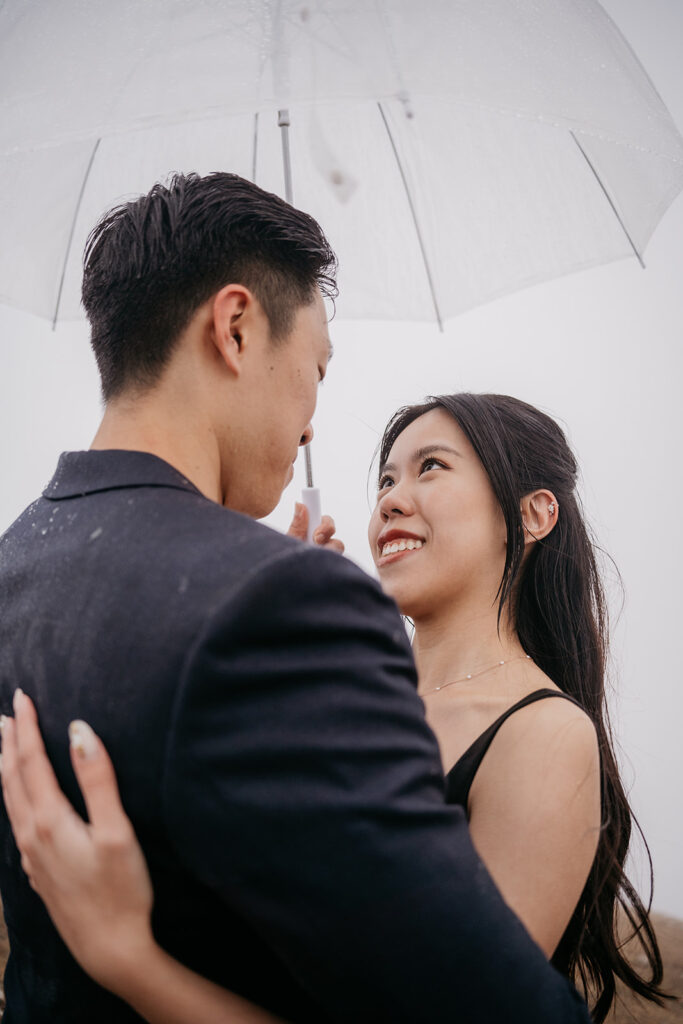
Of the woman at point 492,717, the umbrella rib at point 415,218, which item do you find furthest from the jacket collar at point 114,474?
the umbrella rib at point 415,218

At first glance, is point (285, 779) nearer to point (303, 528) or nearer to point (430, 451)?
point (303, 528)

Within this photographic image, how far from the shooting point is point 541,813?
5.69 ft

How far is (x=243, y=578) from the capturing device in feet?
3.22

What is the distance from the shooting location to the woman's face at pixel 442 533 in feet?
8.04

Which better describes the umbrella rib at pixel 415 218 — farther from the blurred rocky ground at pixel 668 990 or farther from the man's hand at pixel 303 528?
the blurred rocky ground at pixel 668 990

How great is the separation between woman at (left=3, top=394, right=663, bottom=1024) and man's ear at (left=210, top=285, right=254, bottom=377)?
67cm

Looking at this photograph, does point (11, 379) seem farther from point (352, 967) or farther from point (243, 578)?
point (352, 967)

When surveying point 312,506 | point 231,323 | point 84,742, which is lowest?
point 84,742

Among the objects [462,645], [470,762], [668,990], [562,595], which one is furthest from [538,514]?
[668,990]

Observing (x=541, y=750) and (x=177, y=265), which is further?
(x=541, y=750)

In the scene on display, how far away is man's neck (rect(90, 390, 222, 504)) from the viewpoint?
136 cm

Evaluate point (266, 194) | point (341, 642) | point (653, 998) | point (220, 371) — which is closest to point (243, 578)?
point (341, 642)

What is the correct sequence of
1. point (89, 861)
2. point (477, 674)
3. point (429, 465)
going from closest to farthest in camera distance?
1. point (89, 861)
2. point (477, 674)
3. point (429, 465)

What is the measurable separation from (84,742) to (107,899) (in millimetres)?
210
